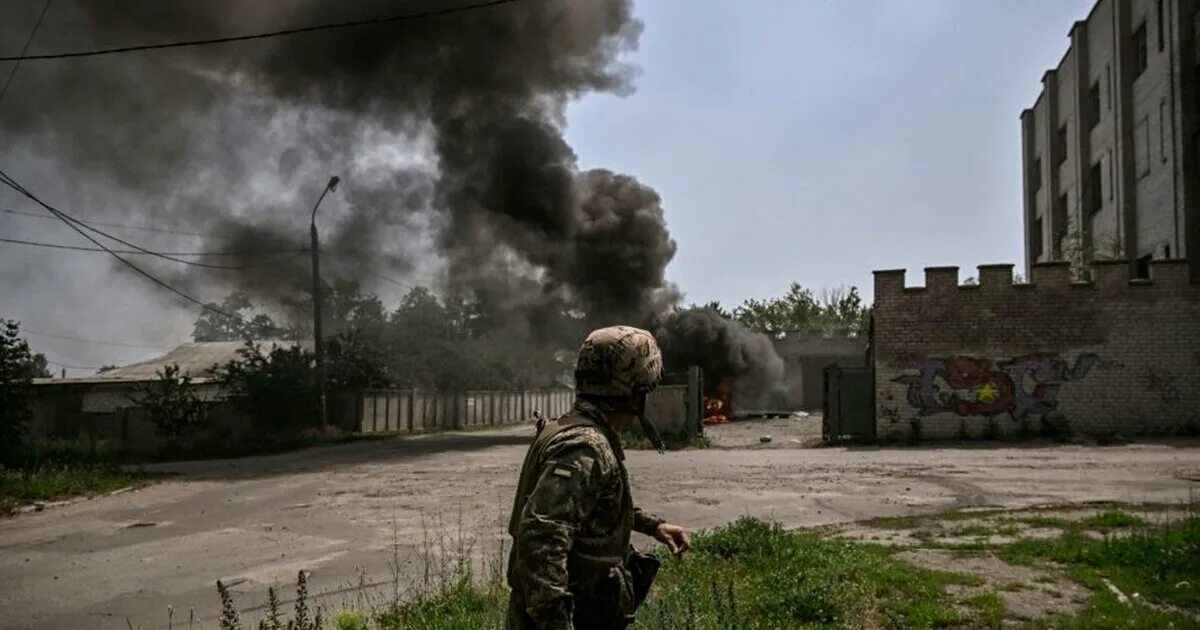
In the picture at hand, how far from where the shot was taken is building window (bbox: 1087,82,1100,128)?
28.3 metres

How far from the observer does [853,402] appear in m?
19.5

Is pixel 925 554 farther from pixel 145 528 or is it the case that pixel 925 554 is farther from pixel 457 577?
pixel 145 528

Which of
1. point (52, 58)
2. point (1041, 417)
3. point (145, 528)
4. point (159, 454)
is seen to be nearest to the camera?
point (145, 528)

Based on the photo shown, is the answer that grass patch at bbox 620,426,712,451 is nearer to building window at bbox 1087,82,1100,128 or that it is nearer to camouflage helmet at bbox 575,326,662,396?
camouflage helmet at bbox 575,326,662,396

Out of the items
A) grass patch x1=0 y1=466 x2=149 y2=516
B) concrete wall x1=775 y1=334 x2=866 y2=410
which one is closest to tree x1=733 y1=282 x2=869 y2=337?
concrete wall x1=775 y1=334 x2=866 y2=410

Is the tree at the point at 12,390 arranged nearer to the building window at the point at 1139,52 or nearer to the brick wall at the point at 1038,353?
the brick wall at the point at 1038,353

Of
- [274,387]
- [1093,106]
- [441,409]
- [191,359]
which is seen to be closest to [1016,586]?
[274,387]

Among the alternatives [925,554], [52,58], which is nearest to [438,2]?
[52,58]

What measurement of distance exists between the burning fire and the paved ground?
12.5 metres

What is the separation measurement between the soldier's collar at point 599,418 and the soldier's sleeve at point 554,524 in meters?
0.16

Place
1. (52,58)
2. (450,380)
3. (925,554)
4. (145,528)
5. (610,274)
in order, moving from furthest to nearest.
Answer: (450,380), (610,274), (52,58), (145,528), (925,554)

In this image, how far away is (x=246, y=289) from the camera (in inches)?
1033

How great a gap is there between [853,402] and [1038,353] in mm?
3804

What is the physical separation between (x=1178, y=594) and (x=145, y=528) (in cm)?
985
